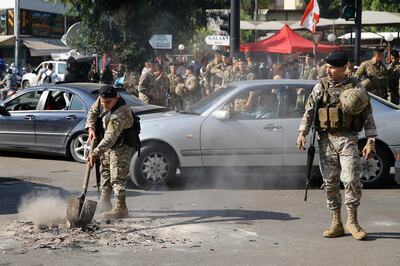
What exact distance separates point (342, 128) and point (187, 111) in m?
3.68

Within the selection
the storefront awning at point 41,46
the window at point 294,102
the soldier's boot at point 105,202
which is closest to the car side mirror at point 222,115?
the window at point 294,102

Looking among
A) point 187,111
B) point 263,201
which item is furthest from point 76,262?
point 187,111

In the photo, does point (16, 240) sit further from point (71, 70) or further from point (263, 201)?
point (71, 70)

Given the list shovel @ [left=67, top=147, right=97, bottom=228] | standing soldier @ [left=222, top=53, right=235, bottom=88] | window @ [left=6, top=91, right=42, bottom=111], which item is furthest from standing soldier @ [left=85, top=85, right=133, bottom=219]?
standing soldier @ [left=222, top=53, right=235, bottom=88]

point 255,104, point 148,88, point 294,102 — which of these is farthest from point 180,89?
point 294,102

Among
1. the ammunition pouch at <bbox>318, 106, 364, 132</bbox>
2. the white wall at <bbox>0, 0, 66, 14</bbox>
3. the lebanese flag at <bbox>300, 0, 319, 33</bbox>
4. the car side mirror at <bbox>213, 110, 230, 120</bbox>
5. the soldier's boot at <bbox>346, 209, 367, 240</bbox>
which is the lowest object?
the soldier's boot at <bbox>346, 209, 367, 240</bbox>

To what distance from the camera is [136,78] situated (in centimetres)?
2058

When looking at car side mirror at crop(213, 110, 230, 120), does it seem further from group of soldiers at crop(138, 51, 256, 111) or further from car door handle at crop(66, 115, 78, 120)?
group of soldiers at crop(138, 51, 256, 111)

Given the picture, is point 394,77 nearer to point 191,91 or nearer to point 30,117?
point 191,91

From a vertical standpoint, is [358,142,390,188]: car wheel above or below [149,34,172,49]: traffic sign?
below

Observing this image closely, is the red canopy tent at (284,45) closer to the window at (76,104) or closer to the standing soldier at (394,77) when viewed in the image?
the standing soldier at (394,77)

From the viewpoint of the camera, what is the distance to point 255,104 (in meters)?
9.51

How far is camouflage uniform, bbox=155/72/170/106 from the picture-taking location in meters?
15.2

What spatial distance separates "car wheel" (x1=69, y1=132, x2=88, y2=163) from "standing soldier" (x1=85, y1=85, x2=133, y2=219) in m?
4.12
